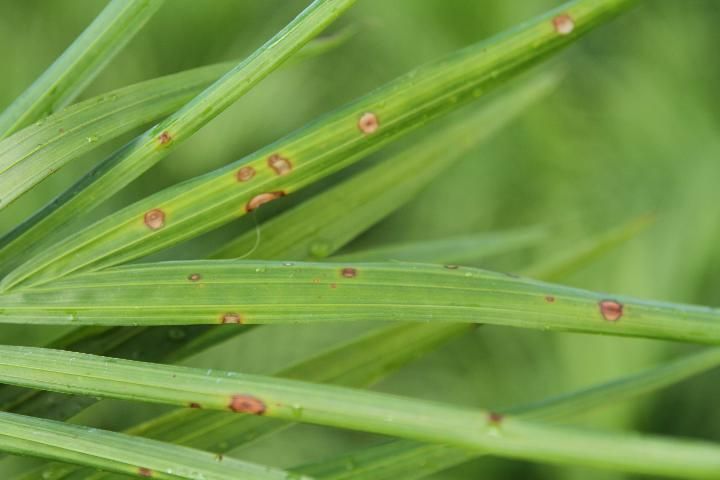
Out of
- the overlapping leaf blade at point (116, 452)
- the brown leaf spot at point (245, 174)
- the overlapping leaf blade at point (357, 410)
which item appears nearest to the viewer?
the overlapping leaf blade at point (357, 410)

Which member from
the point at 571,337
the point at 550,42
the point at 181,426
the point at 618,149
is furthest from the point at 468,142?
the point at 618,149

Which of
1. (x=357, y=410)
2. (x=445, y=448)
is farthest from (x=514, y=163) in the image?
(x=357, y=410)

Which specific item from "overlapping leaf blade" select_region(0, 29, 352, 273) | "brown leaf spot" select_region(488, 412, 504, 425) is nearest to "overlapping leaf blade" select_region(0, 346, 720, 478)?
"brown leaf spot" select_region(488, 412, 504, 425)

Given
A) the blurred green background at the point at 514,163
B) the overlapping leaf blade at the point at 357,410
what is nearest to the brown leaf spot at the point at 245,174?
the overlapping leaf blade at the point at 357,410

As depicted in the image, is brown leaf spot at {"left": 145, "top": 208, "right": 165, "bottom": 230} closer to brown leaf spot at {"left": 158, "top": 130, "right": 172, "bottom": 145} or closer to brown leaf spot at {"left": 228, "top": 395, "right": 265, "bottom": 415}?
brown leaf spot at {"left": 158, "top": 130, "right": 172, "bottom": 145}

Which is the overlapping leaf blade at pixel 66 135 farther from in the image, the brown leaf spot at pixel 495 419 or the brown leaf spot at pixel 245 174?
the brown leaf spot at pixel 495 419

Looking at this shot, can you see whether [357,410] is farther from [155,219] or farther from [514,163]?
[514,163]

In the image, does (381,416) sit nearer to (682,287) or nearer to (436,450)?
(436,450)
